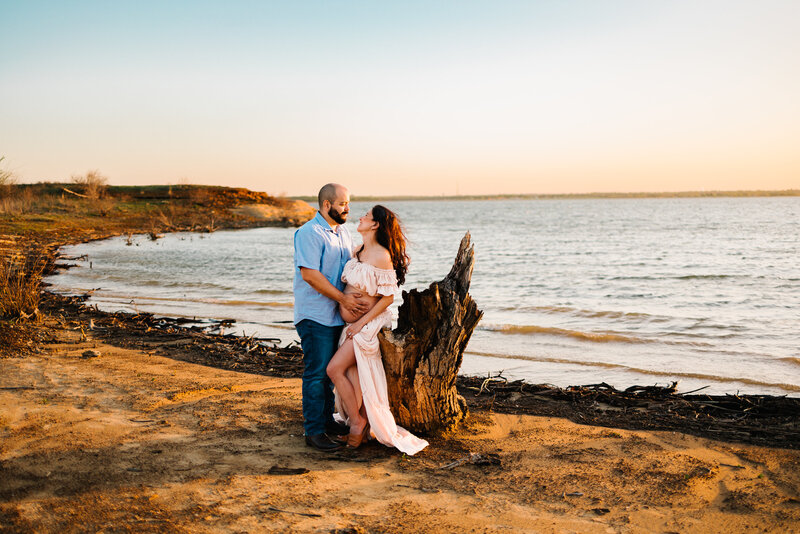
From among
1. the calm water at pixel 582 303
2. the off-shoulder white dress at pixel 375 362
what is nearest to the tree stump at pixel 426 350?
the off-shoulder white dress at pixel 375 362

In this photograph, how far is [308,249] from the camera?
4.79 metres

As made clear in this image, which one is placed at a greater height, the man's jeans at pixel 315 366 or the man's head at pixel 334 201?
the man's head at pixel 334 201

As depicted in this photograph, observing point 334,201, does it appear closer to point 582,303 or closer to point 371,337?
point 371,337

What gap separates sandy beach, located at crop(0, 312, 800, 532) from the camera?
12.2ft

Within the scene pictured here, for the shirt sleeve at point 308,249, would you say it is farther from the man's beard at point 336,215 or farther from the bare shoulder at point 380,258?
the bare shoulder at point 380,258

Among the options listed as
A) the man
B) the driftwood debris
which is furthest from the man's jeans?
the driftwood debris

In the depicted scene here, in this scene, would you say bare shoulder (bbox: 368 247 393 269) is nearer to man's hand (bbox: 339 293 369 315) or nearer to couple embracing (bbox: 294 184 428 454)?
couple embracing (bbox: 294 184 428 454)

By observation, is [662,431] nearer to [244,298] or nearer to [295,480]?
[295,480]

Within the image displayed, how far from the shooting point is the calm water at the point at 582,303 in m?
9.07

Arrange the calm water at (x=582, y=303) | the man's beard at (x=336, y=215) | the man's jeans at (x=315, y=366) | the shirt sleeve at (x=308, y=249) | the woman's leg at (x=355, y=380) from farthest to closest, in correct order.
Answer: the calm water at (x=582, y=303) → the woman's leg at (x=355, y=380) → the man's jeans at (x=315, y=366) → the man's beard at (x=336, y=215) → the shirt sleeve at (x=308, y=249)

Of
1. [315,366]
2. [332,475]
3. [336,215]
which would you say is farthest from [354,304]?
[332,475]

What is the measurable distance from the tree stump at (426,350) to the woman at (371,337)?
6.5 inches

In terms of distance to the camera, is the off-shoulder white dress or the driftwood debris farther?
the driftwood debris

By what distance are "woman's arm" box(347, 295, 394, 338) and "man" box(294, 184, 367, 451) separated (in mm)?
73
